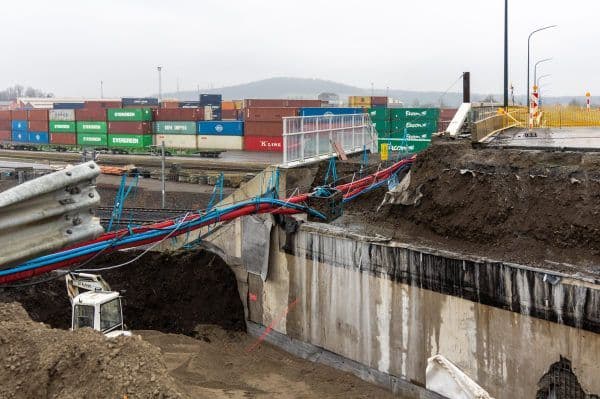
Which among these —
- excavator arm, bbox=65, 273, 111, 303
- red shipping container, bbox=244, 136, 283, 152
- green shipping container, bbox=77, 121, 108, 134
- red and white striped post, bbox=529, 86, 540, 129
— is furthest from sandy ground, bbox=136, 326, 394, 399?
green shipping container, bbox=77, 121, 108, 134

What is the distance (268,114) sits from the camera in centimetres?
5266

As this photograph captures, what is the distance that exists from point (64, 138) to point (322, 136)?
48.1 metres

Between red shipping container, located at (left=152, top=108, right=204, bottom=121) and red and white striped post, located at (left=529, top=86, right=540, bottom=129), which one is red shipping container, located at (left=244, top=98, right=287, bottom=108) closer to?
red shipping container, located at (left=152, top=108, right=204, bottom=121)

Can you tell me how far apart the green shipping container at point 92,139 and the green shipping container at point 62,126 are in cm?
161

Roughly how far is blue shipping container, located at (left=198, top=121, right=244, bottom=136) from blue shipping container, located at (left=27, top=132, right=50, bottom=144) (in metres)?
19.7

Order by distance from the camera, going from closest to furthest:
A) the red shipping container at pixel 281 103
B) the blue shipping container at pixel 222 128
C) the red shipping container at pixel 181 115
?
the blue shipping container at pixel 222 128 → the red shipping container at pixel 181 115 → the red shipping container at pixel 281 103

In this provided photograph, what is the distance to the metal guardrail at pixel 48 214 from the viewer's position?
3395 mm

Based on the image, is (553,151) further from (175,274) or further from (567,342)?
(175,274)

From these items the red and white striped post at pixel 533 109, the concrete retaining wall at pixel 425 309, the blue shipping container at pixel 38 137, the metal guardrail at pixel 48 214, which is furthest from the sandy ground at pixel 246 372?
the blue shipping container at pixel 38 137

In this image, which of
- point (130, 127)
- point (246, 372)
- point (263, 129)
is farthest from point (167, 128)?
point (246, 372)

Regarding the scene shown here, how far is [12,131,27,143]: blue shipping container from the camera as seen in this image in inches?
2511

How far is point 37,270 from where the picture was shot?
5809 mm

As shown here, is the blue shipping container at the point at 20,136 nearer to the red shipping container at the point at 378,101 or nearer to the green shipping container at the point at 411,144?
the red shipping container at the point at 378,101

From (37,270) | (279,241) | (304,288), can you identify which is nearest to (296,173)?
(279,241)
